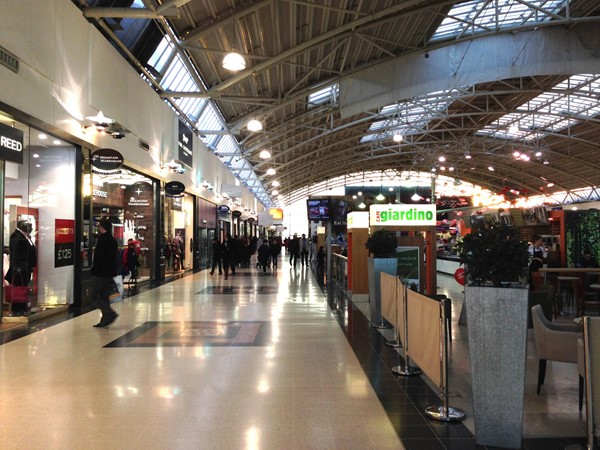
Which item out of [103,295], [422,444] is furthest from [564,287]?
[103,295]

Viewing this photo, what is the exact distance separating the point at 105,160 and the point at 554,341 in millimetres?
8081

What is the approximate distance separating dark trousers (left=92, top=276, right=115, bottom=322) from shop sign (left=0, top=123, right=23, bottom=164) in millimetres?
2162

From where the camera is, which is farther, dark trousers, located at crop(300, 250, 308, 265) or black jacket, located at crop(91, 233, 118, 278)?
dark trousers, located at crop(300, 250, 308, 265)

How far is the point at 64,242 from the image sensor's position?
887 cm

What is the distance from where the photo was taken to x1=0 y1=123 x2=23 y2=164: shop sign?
22.1 ft

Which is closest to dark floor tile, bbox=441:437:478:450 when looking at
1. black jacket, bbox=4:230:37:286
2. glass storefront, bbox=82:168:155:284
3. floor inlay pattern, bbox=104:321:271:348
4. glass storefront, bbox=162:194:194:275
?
floor inlay pattern, bbox=104:321:271:348

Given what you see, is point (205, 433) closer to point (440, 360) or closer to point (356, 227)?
point (440, 360)

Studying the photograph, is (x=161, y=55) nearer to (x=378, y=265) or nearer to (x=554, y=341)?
(x=378, y=265)

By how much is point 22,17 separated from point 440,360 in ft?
23.7

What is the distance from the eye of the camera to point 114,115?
412 inches

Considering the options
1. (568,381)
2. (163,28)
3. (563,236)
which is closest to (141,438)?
(568,381)

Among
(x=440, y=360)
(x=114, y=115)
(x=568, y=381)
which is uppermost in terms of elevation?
(x=114, y=115)

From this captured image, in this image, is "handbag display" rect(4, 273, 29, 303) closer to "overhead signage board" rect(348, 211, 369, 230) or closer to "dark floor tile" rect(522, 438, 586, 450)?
"overhead signage board" rect(348, 211, 369, 230)

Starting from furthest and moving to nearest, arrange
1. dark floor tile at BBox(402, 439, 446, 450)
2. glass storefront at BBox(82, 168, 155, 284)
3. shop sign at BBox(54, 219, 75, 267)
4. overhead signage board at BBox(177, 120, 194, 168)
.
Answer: overhead signage board at BBox(177, 120, 194, 168)
glass storefront at BBox(82, 168, 155, 284)
shop sign at BBox(54, 219, 75, 267)
dark floor tile at BBox(402, 439, 446, 450)
